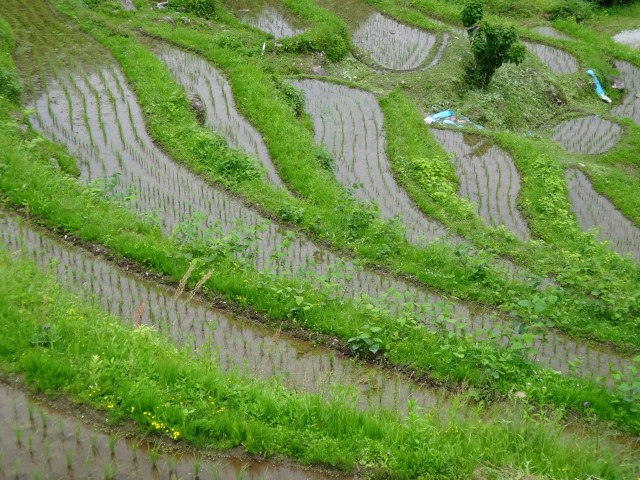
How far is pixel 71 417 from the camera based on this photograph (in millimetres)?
4934

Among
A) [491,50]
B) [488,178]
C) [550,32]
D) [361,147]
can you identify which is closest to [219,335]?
[361,147]

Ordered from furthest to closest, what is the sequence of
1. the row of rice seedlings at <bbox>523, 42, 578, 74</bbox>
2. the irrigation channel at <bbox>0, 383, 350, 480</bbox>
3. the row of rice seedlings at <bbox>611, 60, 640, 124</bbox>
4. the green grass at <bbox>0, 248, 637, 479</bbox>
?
1. the row of rice seedlings at <bbox>523, 42, 578, 74</bbox>
2. the row of rice seedlings at <bbox>611, 60, 640, 124</bbox>
3. the green grass at <bbox>0, 248, 637, 479</bbox>
4. the irrigation channel at <bbox>0, 383, 350, 480</bbox>

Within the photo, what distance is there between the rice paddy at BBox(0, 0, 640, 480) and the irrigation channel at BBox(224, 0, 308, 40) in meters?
0.52

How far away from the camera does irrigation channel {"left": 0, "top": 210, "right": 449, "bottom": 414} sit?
5969mm

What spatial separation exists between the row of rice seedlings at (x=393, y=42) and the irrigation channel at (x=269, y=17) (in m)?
1.58

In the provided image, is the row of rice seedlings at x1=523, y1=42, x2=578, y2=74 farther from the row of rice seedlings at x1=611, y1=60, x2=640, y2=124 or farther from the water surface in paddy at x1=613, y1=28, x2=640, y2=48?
the water surface in paddy at x1=613, y1=28, x2=640, y2=48

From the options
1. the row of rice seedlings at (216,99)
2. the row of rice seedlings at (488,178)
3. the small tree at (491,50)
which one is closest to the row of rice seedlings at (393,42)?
the small tree at (491,50)

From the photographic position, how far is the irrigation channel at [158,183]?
23.6ft

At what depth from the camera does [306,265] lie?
25.8ft

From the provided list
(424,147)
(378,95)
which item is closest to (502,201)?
(424,147)

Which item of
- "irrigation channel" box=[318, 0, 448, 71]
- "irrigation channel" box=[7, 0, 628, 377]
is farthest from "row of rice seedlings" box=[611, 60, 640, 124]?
"irrigation channel" box=[7, 0, 628, 377]

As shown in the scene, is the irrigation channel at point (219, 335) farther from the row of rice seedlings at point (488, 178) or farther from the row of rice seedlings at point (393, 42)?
the row of rice seedlings at point (393, 42)

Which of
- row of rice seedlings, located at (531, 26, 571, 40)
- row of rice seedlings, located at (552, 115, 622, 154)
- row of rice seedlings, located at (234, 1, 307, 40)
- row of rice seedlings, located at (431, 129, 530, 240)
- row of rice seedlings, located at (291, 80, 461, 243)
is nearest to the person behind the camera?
row of rice seedlings, located at (291, 80, 461, 243)

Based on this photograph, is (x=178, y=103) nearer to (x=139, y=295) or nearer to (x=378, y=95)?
(x=378, y=95)
